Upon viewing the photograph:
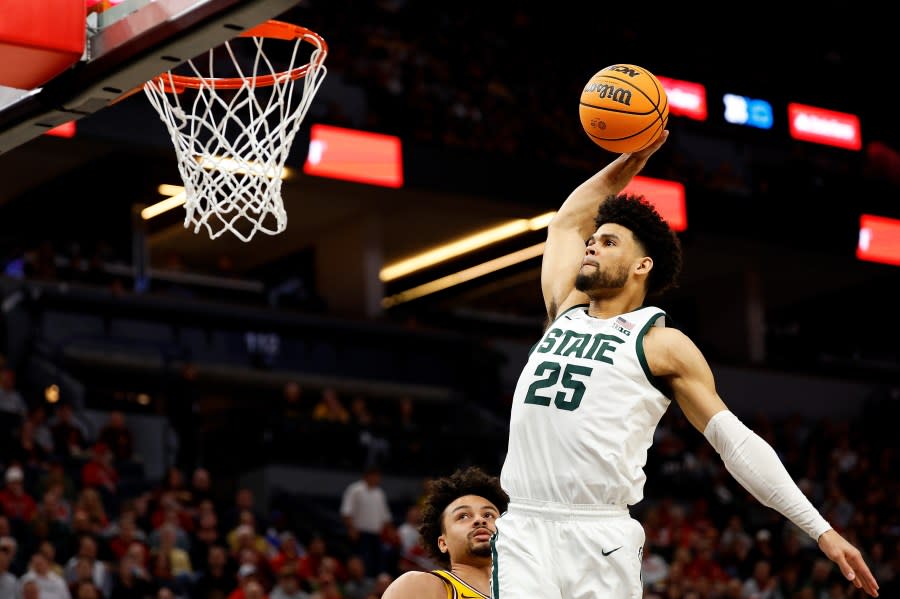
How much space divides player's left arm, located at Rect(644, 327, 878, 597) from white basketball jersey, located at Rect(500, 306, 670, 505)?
0.07m

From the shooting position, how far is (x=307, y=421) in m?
15.4

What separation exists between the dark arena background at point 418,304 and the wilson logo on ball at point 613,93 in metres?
6.06

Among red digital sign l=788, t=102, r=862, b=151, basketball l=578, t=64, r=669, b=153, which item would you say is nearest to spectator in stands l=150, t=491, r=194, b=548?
basketball l=578, t=64, r=669, b=153

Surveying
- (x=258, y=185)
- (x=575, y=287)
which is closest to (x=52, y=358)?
(x=258, y=185)

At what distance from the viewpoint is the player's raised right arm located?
4.90 meters

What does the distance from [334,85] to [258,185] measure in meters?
13.3

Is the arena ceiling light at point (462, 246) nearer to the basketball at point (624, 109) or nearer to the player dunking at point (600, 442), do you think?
the basketball at point (624, 109)

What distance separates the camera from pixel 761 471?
167 inches

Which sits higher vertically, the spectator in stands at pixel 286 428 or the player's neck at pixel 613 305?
the player's neck at pixel 613 305

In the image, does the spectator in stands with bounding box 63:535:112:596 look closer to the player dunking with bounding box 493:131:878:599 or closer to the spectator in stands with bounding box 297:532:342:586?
the spectator in stands with bounding box 297:532:342:586

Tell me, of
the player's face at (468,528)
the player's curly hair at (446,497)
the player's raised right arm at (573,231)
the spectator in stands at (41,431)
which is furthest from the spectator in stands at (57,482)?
the player's raised right arm at (573,231)

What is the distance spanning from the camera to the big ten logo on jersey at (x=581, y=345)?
14.6 ft

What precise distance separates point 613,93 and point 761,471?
148cm

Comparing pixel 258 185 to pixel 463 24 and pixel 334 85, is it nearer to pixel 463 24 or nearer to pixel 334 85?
pixel 334 85
